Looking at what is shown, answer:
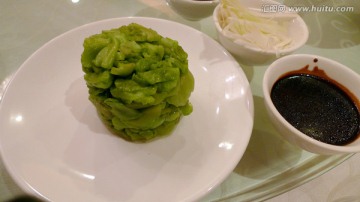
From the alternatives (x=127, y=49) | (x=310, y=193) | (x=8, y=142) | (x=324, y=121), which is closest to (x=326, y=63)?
(x=324, y=121)

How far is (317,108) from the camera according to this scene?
1.67 metres

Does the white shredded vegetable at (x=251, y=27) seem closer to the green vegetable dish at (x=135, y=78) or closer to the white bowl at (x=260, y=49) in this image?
the white bowl at (x=260, y=49)

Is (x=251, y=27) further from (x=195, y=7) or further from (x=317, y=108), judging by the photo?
(x=317, y=108)

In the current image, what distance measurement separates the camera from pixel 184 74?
59.0 inches

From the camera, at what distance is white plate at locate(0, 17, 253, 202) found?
1.39 metres

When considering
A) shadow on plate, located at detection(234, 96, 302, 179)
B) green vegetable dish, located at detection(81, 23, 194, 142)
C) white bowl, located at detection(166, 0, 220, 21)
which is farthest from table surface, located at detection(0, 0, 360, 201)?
green vegetable dish, located at detection(81, 23, 194, 142)

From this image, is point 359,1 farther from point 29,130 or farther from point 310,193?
point 29,130

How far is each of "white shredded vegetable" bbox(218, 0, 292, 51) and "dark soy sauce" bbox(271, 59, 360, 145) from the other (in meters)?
0.24

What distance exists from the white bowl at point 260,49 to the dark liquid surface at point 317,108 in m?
0.17

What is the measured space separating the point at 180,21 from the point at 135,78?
115 cm

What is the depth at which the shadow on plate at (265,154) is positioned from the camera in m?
1.70

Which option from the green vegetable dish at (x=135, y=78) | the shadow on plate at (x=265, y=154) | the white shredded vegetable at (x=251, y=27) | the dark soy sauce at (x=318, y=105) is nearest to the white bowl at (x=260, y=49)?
Answer: the white shredded vegetable at (x=251, y=27)

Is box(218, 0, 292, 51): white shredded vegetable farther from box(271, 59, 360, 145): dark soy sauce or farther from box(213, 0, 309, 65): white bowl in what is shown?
box(271, 59, 360, 145): dark soy sauce

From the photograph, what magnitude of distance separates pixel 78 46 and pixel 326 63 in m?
1.44
